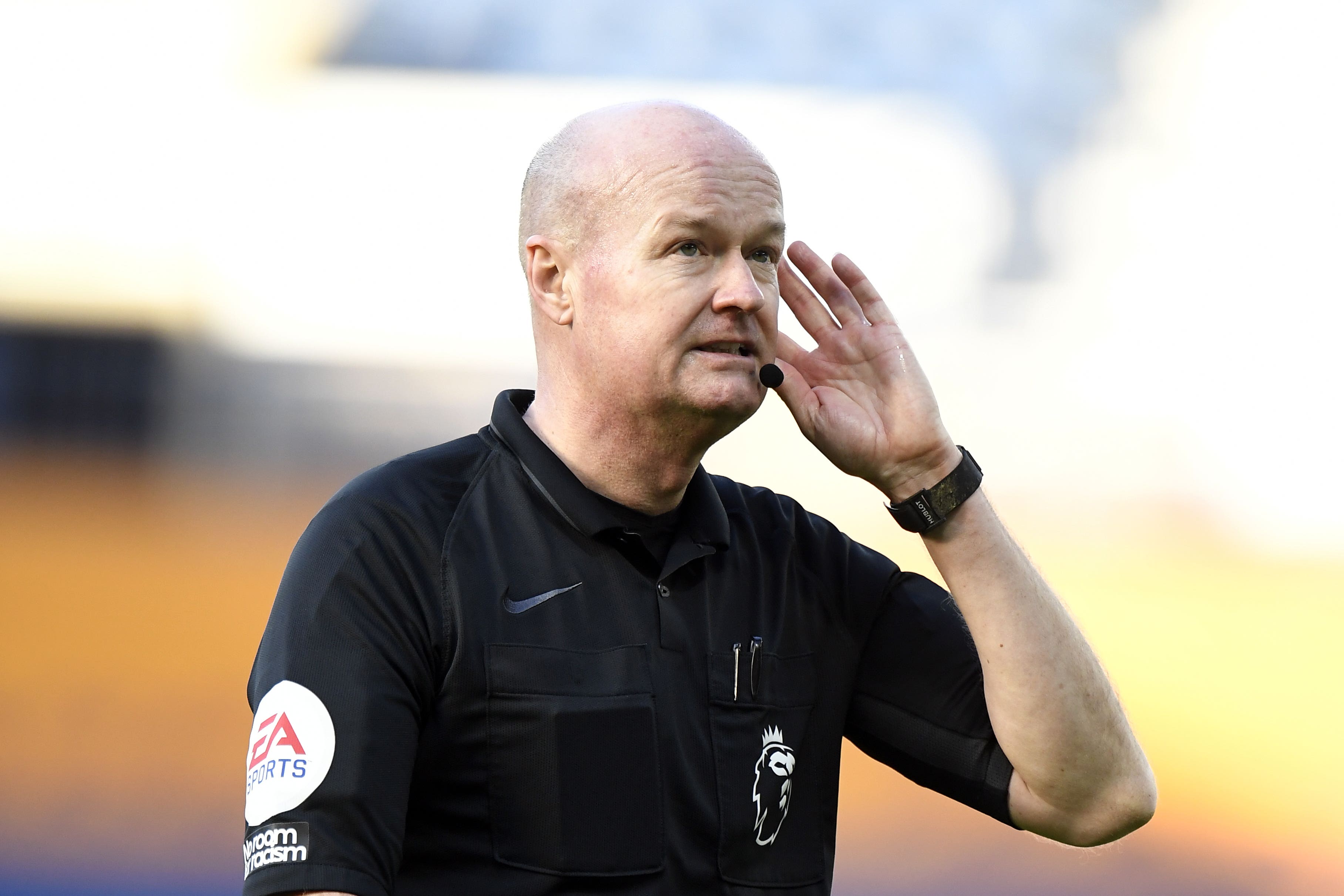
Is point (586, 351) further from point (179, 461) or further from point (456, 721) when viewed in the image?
point (179, 461)

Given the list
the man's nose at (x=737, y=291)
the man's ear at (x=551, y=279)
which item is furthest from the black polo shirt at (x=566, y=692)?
the man's nose at (x=737, y=291)

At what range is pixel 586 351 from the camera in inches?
53.1

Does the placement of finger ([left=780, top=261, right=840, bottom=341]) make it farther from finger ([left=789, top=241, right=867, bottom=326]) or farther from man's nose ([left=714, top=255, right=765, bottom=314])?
man's nose ([left=714, top=255, right=765, bottom=314])

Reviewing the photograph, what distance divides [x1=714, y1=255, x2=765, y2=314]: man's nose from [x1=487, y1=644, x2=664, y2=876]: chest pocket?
369 millimetres


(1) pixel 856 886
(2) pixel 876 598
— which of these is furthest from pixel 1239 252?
(2) pixel 876 598

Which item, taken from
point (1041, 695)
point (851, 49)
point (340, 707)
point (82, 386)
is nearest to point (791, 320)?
point (851, 49)

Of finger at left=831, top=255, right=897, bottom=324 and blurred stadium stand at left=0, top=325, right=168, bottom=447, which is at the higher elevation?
blurred stadium stand at left=0, top=325, right=168, bottom=447

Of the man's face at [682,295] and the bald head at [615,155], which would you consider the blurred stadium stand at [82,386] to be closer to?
the bald head at [615,155]

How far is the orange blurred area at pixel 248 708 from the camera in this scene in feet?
8.93

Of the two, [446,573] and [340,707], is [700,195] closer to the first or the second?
[446,573]

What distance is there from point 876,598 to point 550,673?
0.44 m

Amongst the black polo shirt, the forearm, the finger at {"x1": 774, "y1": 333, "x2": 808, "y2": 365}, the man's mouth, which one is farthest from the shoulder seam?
the forearm

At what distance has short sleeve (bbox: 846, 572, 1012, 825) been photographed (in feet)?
4.61

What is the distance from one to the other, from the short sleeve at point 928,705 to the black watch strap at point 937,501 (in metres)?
0.14
